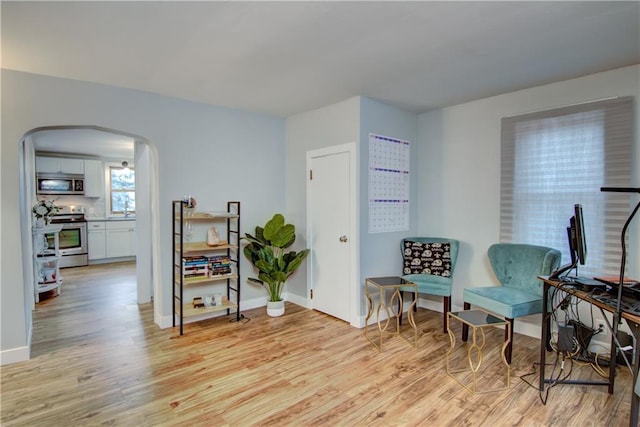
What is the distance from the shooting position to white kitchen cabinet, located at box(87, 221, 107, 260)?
687cm

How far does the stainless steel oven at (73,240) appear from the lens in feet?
21.5

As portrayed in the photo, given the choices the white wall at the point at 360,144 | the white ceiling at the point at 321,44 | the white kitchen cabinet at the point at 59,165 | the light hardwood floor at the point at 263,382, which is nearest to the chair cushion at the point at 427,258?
the white wall at the point at 360,144

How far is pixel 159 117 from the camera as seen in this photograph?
3.41 meters

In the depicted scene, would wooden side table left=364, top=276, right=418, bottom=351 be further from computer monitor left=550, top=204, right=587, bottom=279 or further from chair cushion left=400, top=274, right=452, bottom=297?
computer monitor left=550, top=204, right=587, bottom=279

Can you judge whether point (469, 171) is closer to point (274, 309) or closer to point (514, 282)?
point (514, 282)

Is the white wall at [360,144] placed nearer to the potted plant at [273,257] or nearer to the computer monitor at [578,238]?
the potted plant at [273,257]

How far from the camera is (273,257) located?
12.5 feet

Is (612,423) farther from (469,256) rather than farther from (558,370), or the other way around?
(469,256)

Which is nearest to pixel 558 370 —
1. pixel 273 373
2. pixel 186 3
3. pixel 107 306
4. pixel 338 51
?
pixel 273 373

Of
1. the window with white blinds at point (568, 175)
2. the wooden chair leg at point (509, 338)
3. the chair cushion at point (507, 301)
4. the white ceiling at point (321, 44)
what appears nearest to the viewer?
the white ceiling at point (321, 44)

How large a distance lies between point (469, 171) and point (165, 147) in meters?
3.37

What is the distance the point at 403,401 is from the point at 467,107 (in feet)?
10.2

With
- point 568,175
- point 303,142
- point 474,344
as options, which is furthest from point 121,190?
point 568,175

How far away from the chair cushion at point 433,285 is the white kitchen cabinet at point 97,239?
666 cm
